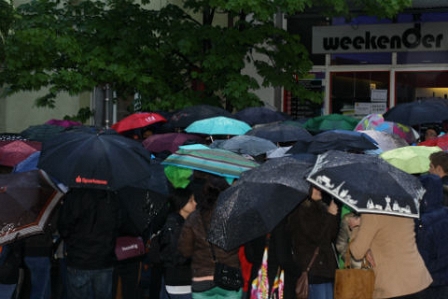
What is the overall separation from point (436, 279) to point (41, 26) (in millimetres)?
12095

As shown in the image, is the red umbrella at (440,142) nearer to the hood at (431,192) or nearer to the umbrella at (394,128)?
the umbrella at (394,128)

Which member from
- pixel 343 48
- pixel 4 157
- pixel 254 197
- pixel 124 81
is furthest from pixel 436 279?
pixel 343 48

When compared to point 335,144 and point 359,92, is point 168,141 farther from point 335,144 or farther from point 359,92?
point 359,92

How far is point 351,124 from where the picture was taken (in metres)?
13.6

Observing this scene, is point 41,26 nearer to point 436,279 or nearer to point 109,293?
point 109,293

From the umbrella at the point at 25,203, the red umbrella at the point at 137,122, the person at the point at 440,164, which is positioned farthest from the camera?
the red umbrella at the point at 137,122

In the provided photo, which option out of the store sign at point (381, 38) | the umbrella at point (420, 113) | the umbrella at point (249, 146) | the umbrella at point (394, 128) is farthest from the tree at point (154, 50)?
the umbrella at point (249, 146)

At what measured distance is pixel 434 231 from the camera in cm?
739

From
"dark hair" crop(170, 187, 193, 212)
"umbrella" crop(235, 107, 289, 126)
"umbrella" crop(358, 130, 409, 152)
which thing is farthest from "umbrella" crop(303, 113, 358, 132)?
"dark hair" crop(170, 187, 193, 212)

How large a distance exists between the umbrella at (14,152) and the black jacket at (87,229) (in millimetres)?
2015

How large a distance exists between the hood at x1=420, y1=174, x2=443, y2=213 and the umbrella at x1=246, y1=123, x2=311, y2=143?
394 cm

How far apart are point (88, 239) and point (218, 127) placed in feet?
14.8

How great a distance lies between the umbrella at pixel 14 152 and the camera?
9398 millimetres

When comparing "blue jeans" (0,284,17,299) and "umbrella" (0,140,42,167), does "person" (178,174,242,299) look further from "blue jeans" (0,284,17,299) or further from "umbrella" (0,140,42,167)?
"umbrella" (0,140,42,167)
